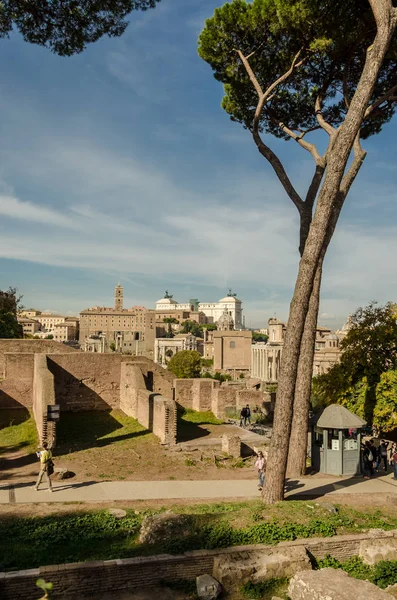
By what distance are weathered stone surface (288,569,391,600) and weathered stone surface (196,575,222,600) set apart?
2.89 ft

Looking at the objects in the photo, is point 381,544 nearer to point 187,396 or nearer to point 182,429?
point 182,429

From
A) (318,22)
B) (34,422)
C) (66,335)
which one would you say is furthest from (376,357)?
(66,335)

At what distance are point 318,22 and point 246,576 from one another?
42.1 feet

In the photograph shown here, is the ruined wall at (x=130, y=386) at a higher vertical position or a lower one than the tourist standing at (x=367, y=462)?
higher

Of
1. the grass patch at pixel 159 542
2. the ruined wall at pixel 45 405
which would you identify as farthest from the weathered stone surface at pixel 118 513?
the ruined wall at pixel 45 405

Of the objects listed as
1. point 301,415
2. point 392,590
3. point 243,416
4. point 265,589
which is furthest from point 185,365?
point 392,590

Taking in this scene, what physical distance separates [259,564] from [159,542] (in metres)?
1.40

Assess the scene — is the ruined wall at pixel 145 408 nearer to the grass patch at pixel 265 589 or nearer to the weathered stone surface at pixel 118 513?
the weathered stone surface at pixel 118 513

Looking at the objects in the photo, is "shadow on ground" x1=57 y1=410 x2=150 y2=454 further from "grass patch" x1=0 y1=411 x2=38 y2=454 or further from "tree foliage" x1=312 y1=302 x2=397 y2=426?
"tree foliage" x1=312 y1=302 x2=397 y2=426

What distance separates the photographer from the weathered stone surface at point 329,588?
5.52 m

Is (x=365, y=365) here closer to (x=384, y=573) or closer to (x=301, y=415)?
(x=301, y=415)

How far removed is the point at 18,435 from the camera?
14.4m

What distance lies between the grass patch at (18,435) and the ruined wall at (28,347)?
2849 mm

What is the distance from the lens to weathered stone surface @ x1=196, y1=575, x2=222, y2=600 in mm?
5926
